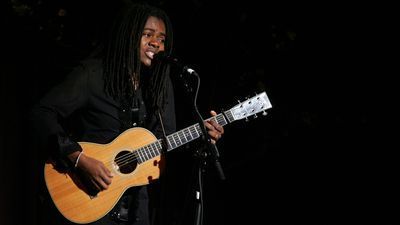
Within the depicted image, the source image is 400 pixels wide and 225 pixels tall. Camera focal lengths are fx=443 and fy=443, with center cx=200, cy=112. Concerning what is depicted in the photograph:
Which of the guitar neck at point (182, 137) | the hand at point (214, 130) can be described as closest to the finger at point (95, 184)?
the guitar neck at point (182, 137)

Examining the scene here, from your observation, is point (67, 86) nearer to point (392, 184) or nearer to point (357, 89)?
point (357, 89)

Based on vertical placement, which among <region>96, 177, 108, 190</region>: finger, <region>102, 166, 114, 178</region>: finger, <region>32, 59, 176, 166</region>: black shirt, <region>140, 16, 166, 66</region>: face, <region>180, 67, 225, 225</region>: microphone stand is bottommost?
<region>180, 67, 225, 225</region>: microphone stand

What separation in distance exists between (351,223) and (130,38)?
3.28 metres

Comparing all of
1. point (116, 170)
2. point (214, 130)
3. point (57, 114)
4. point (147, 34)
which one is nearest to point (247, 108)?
point (214, 130)

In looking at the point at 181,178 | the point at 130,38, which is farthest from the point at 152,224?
the point at 130,38

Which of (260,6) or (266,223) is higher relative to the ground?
(260,6)

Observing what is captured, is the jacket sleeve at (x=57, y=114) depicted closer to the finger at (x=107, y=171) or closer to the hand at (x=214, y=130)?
the finger at (x=107, y=171)

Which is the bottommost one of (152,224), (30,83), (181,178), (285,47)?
(152,224)

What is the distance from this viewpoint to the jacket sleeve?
9.14 feet

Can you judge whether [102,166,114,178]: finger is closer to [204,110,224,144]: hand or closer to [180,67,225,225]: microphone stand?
[180,67,225,225]: microphone stand

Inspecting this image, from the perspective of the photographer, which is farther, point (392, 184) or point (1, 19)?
point (392, 184)

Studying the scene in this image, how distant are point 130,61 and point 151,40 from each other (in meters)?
0.25

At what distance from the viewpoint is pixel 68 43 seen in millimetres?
4551

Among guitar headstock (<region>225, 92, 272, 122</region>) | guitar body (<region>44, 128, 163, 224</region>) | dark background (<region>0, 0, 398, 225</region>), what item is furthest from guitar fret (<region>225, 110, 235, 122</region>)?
dark background (<region>0, 0, 398, 225</region>)
